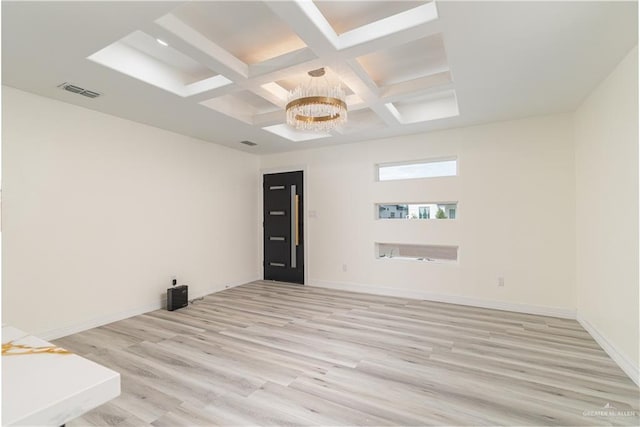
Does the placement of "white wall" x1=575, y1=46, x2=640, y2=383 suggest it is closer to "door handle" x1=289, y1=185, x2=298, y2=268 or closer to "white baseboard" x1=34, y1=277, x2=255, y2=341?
"door handle" x1=289, y1=185, x2=298, y2=268

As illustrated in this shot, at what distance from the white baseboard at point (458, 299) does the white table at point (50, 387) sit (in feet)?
14.1

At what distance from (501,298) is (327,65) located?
12.3 ft

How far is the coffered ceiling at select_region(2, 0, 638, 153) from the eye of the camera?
2.01 metres

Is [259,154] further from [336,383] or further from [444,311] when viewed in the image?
[336,383]

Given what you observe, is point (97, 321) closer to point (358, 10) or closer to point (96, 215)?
point (96, 215)

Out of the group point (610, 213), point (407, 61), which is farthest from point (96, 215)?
point (610, 213)

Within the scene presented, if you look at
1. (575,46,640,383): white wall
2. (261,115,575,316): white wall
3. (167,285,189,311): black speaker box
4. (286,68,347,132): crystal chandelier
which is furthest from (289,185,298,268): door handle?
(575,46,640,383): white wall

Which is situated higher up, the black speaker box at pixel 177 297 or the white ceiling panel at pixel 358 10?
the white ceiling panel at pixel 358 10

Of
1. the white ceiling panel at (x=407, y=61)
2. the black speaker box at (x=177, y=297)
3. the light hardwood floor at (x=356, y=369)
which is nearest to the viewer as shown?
the light hardwood floor at (x=356, y=369)

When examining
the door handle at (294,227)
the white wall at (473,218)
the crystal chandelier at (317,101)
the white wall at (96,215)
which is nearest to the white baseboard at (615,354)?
the white wall at (473,218)

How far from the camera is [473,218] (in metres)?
4.31

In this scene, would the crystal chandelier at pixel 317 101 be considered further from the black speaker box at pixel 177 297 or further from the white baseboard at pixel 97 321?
the white baseboard at pixel 97 321

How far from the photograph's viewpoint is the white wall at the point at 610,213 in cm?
237

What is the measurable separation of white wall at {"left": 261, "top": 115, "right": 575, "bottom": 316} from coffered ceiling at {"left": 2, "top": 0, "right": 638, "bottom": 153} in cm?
55
